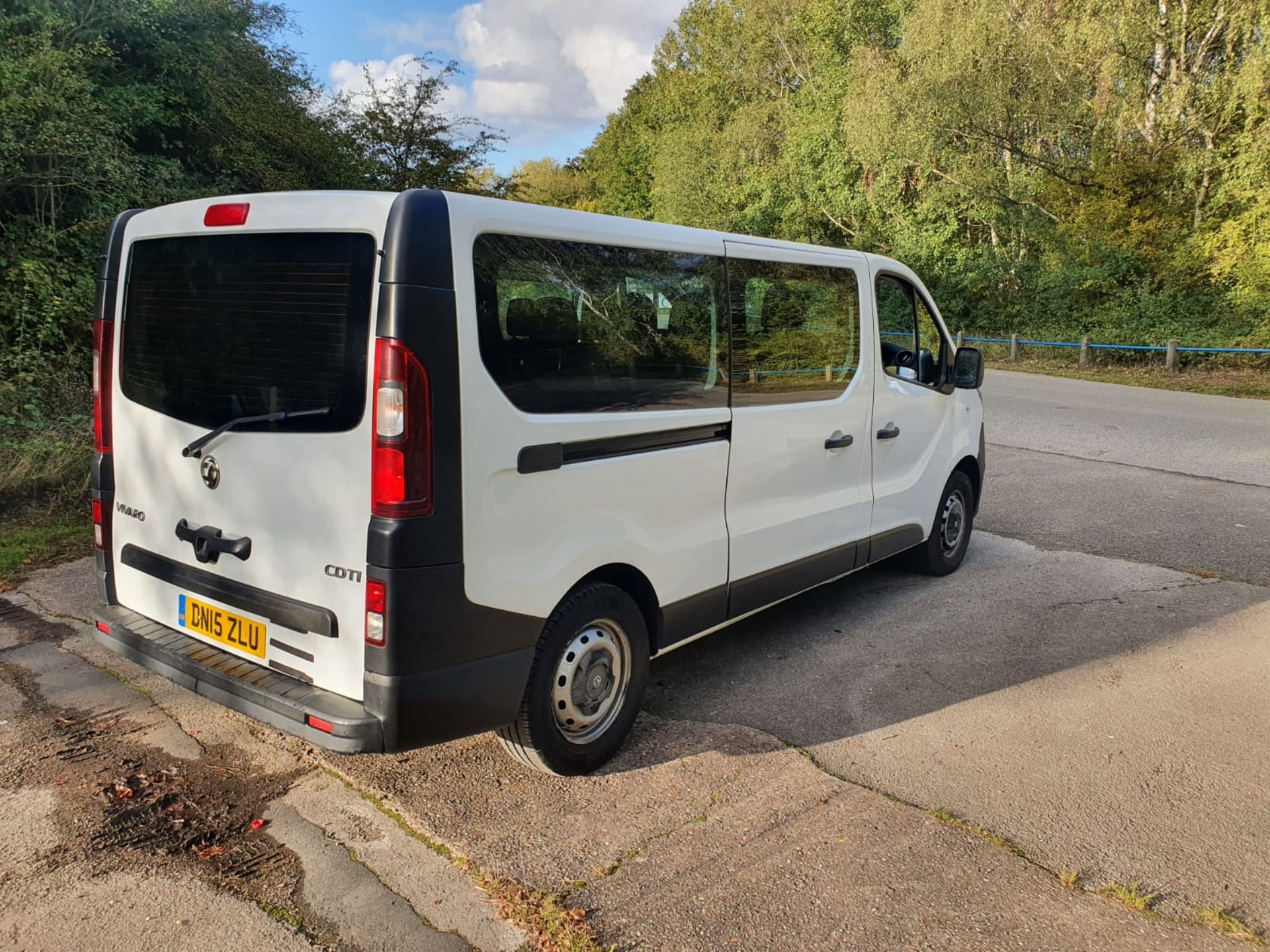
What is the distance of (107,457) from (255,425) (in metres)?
1.09

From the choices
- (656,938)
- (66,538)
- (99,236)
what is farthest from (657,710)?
(99,236)

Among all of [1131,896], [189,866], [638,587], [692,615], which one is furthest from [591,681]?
[1131,896]

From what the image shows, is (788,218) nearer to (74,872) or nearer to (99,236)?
(99,236)

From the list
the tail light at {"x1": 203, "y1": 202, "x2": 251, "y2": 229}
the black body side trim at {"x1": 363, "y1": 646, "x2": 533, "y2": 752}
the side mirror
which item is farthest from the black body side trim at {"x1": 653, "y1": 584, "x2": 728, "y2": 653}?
the side mirror

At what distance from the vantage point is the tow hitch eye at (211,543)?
3.03 m

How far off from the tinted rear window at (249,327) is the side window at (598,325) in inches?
16.0

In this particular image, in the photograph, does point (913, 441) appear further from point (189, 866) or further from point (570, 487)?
point (189, 866)

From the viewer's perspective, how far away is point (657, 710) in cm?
392

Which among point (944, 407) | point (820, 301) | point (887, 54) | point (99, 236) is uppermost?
point (887, 54)

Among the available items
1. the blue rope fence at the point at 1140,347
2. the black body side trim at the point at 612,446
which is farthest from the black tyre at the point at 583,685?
the blue rope fence at the point at 1140,347

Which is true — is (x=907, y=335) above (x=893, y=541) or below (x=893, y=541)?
above

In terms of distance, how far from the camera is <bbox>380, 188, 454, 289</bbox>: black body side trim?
2.61 metres

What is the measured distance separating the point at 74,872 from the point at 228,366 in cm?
165

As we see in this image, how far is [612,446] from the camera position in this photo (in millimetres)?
A: 3252
